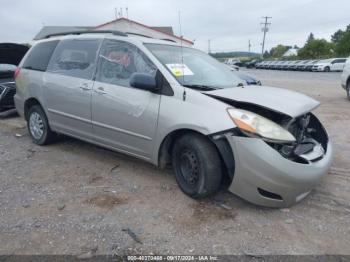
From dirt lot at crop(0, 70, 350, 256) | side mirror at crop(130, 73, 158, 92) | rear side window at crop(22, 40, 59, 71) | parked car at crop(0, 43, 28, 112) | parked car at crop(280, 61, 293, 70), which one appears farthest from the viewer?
parked car at crop(280, 61, 293, 70)

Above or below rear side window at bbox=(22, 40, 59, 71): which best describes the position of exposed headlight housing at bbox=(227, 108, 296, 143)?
below

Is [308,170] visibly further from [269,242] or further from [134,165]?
[134,165]

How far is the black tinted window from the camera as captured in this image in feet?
14.8

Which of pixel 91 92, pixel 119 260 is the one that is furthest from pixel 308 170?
pixel 91 92

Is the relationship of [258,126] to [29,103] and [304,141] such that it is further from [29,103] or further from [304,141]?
[29,103]

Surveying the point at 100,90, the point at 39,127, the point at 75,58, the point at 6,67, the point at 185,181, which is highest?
the point at 75,58

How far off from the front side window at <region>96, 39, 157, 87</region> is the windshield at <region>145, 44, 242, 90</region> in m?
0.16

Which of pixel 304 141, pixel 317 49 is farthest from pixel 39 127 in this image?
pixel 317 49

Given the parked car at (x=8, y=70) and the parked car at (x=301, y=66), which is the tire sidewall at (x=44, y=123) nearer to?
the parked car at (x=8, y=70)

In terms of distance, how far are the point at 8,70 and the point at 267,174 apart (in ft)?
24.3

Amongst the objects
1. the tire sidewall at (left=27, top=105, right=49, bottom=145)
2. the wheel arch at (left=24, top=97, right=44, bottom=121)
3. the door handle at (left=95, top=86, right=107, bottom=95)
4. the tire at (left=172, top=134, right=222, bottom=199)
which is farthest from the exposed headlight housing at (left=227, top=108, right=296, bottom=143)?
the wheel arch at (left=24, top=97, right=44, bottom=121)

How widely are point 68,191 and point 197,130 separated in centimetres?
166

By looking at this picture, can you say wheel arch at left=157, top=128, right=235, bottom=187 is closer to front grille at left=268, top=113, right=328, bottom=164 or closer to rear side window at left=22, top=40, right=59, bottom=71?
front grille at left=268, top=113, right=328, bottom=164

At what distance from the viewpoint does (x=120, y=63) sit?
419cm
